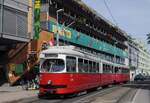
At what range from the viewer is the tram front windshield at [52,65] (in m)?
26.0

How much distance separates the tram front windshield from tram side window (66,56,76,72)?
43 centimetres

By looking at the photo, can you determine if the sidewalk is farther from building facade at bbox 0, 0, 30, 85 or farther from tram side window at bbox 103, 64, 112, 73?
building facade at bbox 0, 0, 30, 85

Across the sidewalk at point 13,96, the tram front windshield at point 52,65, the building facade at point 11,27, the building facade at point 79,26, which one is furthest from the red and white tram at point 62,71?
the building facade at point 79,26

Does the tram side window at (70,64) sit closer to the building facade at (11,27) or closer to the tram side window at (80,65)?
the tram side window at (80,65)

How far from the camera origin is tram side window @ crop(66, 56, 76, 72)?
86.1 feet

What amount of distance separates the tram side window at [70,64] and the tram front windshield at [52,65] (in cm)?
43

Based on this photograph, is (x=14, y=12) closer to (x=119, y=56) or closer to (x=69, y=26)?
(x=69, y=26)

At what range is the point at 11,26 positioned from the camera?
42.9 meters

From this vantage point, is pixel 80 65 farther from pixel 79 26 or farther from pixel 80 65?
pixel 79 26

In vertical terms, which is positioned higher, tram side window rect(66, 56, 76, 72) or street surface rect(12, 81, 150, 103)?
tram side window rect(66, 56, 76, 72)

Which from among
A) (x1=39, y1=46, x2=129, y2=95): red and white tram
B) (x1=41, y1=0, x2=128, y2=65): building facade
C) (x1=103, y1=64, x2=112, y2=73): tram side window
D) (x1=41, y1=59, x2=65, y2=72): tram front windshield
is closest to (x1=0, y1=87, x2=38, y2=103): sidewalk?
(x1=39, y1=46, x2=129, y2=95): red and white tram

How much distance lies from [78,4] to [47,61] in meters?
40.4

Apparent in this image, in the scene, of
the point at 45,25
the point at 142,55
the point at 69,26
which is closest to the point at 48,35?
the point at 45,25

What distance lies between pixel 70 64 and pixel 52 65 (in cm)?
119
